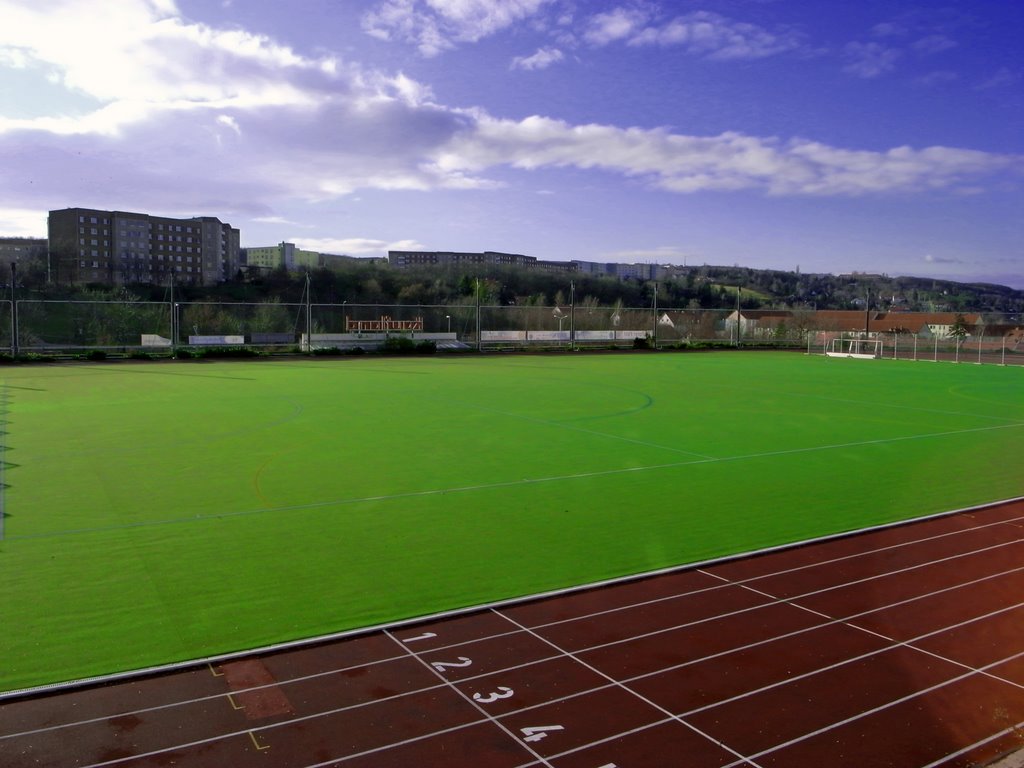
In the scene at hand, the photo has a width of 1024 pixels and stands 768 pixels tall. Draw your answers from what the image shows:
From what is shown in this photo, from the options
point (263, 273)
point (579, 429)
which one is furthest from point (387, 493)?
point (263, 273)

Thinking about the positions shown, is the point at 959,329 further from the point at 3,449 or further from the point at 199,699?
the point at 199,699

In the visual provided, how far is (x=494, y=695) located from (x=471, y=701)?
6.1 inches

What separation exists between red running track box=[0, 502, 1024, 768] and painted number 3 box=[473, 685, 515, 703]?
12 mm

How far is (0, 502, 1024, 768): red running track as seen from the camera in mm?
4164

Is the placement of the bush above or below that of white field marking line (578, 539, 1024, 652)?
above

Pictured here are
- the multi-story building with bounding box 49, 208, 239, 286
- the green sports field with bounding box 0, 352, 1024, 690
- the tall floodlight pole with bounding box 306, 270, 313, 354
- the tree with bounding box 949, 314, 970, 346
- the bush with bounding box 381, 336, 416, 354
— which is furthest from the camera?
the multi-story building with bounding box 49, 208, 239, 286

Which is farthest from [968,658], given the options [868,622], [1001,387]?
[1001,387]

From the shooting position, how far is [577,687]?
191 inches

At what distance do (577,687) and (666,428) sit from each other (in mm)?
11073

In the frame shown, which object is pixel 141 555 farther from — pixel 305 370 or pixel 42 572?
pixel 305 370

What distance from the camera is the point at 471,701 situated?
4.68m

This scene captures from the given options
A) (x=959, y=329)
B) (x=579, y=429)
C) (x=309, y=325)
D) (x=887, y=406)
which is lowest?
(x=579, y=429)

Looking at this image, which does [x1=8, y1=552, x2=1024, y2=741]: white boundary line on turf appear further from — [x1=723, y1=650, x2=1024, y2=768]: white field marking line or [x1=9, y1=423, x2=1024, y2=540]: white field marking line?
[x1=9, y1=423, x2=1024, y2=540]: white field marking line

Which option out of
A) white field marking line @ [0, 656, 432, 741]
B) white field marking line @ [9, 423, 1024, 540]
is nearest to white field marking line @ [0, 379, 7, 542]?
white field marking line @ [9, 423, 1024, 540]
